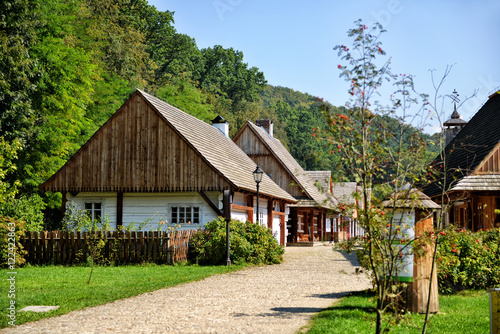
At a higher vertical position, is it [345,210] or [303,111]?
[303,111]

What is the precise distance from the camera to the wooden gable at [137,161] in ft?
77.0

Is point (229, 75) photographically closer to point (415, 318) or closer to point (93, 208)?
point (93, 208)

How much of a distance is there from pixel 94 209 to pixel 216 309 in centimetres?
1686

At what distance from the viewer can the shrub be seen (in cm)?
1945

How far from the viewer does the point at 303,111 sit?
9438 centimetres

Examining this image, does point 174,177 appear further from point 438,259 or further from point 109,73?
point 109,73

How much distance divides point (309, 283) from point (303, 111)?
81.4 meters

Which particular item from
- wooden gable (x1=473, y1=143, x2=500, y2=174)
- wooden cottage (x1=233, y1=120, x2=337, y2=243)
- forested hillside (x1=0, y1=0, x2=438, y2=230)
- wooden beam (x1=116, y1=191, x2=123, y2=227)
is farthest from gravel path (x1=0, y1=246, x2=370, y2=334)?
wooden cottage (x1=233, y1=120, x2=337, y2=243)

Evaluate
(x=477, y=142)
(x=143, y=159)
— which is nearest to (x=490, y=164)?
(x=477, y=142)

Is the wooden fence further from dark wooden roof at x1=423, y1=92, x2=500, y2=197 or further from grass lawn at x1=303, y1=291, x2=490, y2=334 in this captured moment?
dark wooden roof at x1=423, y1=92, x2=500, y2=197

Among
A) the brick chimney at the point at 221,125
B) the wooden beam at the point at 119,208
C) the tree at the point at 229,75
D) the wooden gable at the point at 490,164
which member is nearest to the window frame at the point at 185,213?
the wooden beam at the point at 119,208

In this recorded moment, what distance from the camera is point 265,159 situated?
3909 centimetres

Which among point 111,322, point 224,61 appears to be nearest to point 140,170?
point 111,322

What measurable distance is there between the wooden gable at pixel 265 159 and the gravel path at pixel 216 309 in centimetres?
2330
